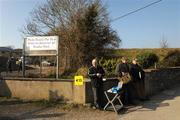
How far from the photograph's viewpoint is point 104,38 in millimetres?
31156

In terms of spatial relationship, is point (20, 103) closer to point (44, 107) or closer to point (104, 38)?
point (44, 107)

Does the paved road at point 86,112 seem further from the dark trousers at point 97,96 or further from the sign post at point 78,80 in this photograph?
the sign post at point 78,80

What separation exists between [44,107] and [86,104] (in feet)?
5.16

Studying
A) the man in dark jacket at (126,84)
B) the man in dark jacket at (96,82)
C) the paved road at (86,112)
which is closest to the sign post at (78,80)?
the man in dark jacket at (96,82)

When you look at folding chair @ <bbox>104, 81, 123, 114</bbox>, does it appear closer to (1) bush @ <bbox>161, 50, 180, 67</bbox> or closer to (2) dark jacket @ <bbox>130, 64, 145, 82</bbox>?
(2) dark jacket @ <bbox>130, 64, 145, 82</bbox>

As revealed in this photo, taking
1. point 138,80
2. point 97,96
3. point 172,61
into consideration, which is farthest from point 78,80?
point 172,61

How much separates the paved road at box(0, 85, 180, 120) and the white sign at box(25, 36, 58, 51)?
3947 millimetres

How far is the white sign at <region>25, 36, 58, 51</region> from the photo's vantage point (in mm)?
17562

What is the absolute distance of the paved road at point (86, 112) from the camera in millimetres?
11859

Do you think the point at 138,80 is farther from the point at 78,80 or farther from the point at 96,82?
the point at 78,80

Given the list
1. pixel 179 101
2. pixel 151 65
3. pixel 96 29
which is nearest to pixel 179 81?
pixel 151 65

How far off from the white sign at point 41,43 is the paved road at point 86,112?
3947mm

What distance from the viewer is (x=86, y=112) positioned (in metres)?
12.8

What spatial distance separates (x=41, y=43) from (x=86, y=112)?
6.10 meters
